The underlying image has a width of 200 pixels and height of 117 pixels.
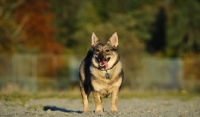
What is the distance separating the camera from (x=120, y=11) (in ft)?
166

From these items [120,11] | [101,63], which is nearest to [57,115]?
[101,63]

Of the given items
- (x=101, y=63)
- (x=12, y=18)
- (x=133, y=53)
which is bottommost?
(x=101, y=63)

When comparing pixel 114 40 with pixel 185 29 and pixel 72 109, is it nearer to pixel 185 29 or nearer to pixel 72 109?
pixel 72 109

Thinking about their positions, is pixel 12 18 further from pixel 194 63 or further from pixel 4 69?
pixel 194 63

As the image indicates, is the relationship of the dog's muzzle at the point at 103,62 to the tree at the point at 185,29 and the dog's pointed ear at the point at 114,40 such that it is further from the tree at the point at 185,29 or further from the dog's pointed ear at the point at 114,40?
the tree at the point at 185,29

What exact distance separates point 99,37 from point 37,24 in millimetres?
7982

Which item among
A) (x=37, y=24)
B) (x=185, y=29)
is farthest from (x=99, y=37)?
(x=185, y=29)

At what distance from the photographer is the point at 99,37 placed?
42.7 metres

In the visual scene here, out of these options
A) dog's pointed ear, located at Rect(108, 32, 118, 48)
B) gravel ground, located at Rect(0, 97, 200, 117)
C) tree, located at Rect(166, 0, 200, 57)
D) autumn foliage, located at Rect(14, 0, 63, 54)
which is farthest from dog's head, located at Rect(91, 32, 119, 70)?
tree, located at Rect(166, 0, 200, 57)

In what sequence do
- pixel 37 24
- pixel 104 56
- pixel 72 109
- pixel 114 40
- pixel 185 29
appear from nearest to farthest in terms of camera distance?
pixel 104 56 < pixel 114 40 < pixel 72 109 < pixel 37 24 < pixel 185 29

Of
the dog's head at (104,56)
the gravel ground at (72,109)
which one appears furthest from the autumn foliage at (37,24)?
the dog's head at (104,56)

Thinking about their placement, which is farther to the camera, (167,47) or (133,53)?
(167,47)

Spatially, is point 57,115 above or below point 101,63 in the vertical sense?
below

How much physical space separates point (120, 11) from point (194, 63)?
393 inches
